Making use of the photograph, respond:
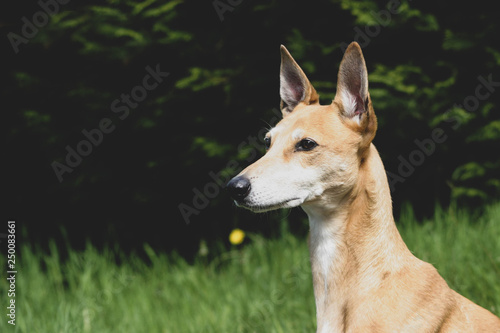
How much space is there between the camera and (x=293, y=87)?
13.2ft

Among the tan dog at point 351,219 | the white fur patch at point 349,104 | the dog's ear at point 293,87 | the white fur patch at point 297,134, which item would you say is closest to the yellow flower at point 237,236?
the dog's ear at point 293,87

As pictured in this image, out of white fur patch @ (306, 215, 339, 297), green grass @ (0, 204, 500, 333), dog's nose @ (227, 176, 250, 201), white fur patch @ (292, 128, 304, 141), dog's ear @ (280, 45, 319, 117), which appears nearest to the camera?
dog's nose @ (227, 176, 250, 201)

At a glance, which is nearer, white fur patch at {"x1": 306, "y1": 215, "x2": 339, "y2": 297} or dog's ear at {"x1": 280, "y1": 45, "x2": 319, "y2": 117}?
white fur patch at {"x1": 306, "y1": 215, "x2": 339, "y2": 297}

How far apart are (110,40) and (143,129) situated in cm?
118

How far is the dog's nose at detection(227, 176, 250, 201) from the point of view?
10.4 ft

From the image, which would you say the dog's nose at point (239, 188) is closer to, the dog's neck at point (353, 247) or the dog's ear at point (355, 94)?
the dog's neck at point (353, 247)

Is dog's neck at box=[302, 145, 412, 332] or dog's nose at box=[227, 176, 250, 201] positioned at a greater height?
dog's nose at box=[227, 176, 250, 201]

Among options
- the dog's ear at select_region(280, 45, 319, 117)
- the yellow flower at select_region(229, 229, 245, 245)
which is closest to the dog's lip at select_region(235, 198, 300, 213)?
the dog's ear at select_region(280, 45, 319, 117)

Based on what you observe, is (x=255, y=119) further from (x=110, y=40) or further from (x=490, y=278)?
(x=490, y=278)

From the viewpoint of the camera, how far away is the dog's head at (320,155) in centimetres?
322

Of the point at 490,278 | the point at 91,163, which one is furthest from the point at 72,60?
the point at 490,278

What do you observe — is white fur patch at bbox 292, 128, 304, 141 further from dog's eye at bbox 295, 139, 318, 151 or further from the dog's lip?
the dog's lip

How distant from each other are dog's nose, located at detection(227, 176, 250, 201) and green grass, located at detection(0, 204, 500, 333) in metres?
1.80

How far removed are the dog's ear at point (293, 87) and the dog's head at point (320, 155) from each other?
1.21ft
